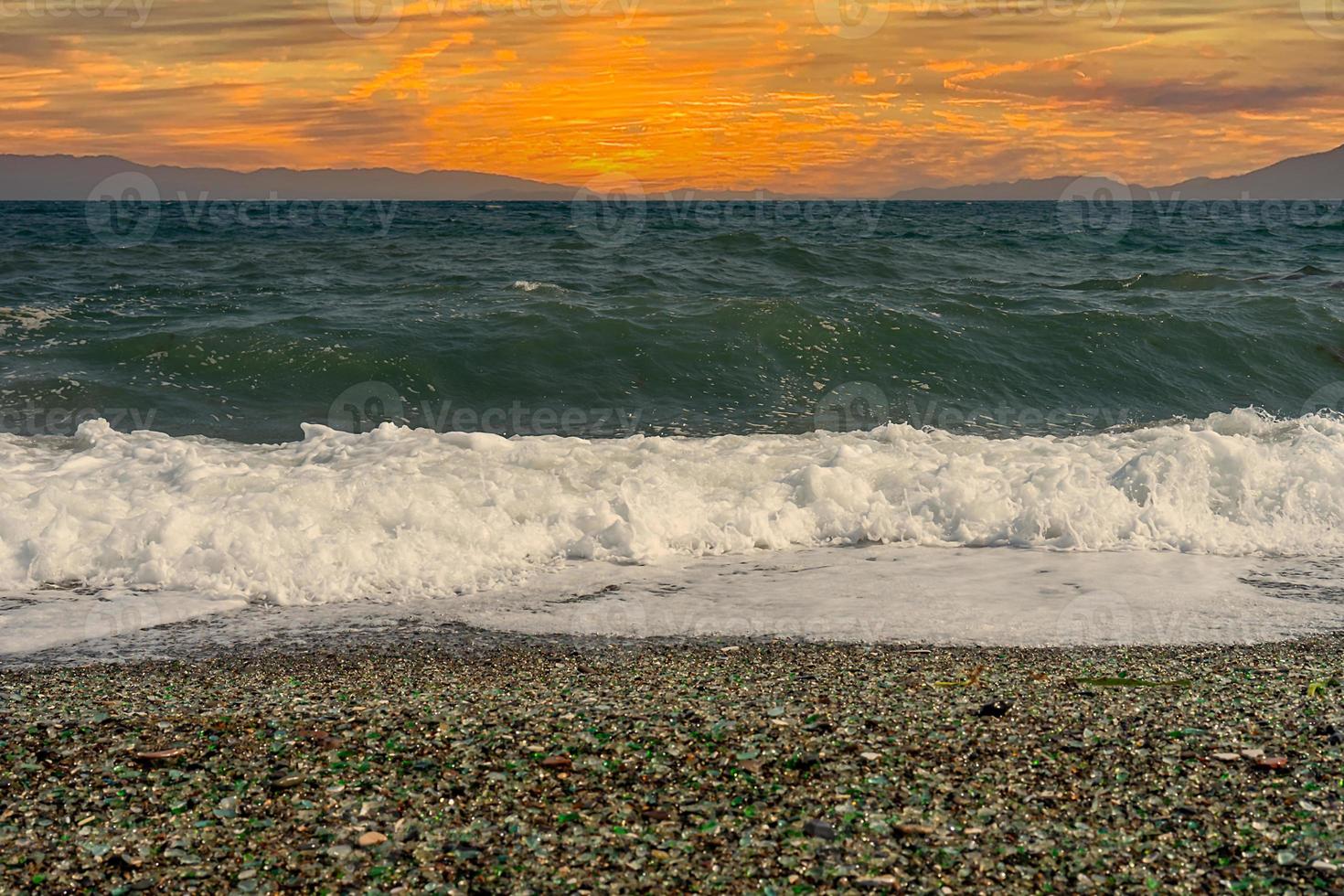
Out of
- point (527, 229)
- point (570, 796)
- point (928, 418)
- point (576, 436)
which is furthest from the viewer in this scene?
point (527, 229)

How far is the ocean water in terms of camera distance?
8.09 metres

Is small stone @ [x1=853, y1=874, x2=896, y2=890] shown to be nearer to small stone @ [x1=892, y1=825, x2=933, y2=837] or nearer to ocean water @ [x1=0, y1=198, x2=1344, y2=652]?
small stone @ [x1=892, y1=825, x2=933, y2=837]

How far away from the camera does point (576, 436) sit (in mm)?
13109

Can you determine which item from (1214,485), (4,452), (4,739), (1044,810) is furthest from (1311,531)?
(4,452)

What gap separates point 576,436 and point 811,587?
578cm

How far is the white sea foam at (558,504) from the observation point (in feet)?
26.6

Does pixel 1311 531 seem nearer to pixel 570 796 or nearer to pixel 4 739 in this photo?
pixel 570 796

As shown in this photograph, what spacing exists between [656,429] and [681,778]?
921 centimetres

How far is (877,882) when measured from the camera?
368cm

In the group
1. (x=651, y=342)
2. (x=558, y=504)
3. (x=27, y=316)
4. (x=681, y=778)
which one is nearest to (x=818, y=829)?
(x=681, y=778)

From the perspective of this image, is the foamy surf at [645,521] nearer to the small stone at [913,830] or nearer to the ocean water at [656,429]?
the ocean water at [656,429]

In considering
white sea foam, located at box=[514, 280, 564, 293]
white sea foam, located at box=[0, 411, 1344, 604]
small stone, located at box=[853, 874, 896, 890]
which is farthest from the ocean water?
small stone, located at box=[853, 874, 896, 890]

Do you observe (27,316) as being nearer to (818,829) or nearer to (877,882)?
(818,829)

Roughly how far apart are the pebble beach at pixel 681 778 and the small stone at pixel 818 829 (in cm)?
1
